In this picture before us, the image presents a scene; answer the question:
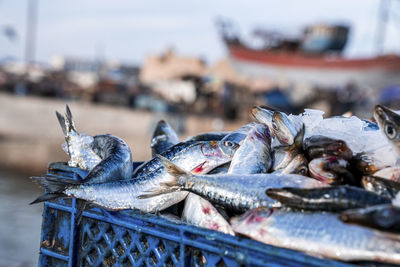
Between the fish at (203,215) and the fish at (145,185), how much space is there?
119 mm

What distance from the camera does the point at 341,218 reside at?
1.69 meters

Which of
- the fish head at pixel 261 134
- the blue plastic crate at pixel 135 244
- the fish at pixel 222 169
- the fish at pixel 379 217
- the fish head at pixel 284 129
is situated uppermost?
the fish head at pixel 284 129

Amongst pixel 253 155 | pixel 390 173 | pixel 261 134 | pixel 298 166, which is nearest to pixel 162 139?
pixel 261 134

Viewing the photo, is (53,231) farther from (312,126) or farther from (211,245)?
(312,126)

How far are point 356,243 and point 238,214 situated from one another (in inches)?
26.1

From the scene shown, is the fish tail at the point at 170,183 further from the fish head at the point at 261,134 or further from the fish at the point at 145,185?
the fish head at the point at 261,134

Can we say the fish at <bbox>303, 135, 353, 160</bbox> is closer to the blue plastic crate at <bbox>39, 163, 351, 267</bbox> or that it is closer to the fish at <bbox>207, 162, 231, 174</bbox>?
the fish at <bbox>207, 162, 231, 174</bbox>

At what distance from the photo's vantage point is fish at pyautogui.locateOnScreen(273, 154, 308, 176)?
232 centimetres

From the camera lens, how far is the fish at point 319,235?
1604 millimetres

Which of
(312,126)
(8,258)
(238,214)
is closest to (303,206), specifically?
(238,214)

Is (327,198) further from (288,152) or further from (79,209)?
(79,209)

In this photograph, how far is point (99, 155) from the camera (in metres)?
2.99

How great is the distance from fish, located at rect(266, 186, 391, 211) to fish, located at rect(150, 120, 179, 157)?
1567mm

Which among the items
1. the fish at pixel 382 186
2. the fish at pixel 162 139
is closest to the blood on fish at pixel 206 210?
the fish at pixel 382 186
